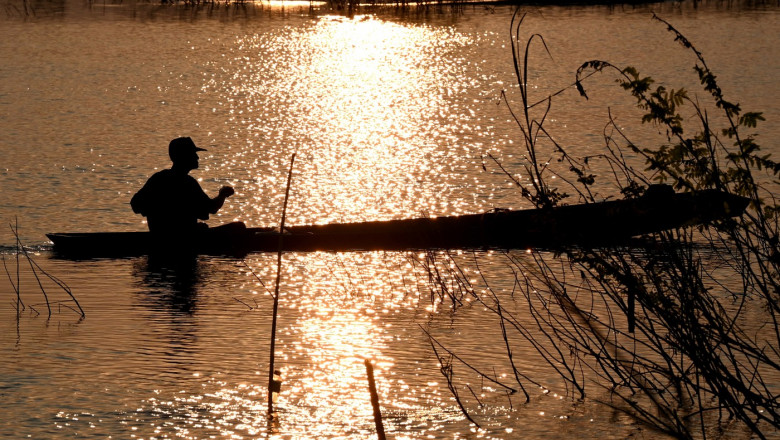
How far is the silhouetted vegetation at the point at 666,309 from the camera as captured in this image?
16.8ft

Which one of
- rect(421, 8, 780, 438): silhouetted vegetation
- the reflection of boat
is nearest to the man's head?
the reflection of boat

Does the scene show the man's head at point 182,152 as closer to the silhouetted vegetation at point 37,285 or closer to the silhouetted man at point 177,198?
the silhouetted man at point 177,198

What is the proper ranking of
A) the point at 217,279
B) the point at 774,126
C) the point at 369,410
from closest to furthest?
the point at 369,410
the point at 217,279
the point at 774,126

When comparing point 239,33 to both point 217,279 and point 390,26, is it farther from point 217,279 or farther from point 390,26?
point 217,279

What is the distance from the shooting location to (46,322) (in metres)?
8.65

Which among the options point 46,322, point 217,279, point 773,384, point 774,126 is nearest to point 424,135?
point 774,126

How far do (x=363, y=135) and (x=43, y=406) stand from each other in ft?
44.9

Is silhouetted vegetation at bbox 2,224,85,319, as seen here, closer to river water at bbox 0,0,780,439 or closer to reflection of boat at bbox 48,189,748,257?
river water at bbox 0,0,780,439

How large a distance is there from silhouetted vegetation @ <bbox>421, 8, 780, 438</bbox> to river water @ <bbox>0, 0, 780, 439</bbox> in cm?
24

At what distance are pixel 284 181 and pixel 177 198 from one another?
15.7ft

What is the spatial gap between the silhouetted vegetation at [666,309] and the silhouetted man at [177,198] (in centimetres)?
223

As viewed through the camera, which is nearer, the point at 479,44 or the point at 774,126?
the point at 774,126

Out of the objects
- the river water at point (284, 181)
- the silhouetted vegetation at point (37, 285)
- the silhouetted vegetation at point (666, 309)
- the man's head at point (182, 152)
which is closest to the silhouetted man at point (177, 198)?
the man's head at point (182, 152)

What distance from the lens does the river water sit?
6793 millimetres
